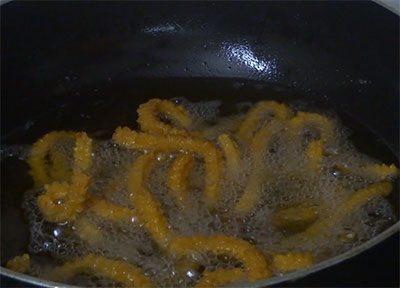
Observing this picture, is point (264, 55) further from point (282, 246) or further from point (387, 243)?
point (387, 243)

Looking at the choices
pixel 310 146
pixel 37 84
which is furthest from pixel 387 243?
pixel 37 84

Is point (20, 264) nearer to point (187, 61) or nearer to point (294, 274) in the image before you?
point (294, 274)

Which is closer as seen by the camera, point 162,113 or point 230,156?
point 230,156

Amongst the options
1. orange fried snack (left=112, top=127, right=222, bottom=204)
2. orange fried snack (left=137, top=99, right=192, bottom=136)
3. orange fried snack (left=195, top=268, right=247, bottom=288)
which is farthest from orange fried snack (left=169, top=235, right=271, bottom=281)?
orange fried snack (left=137, top=99, right=192, bottom=136)

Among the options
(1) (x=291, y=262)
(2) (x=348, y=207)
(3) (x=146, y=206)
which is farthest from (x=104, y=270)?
(2) (x=348, y=207)

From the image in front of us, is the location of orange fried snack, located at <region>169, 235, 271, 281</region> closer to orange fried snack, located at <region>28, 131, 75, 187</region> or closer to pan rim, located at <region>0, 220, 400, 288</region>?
pan rim, located at <region>0, 220, 400, 288</region>

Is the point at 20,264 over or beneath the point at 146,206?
beneath

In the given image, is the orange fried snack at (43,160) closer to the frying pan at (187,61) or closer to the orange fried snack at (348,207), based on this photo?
the frying pan at (187,61)
